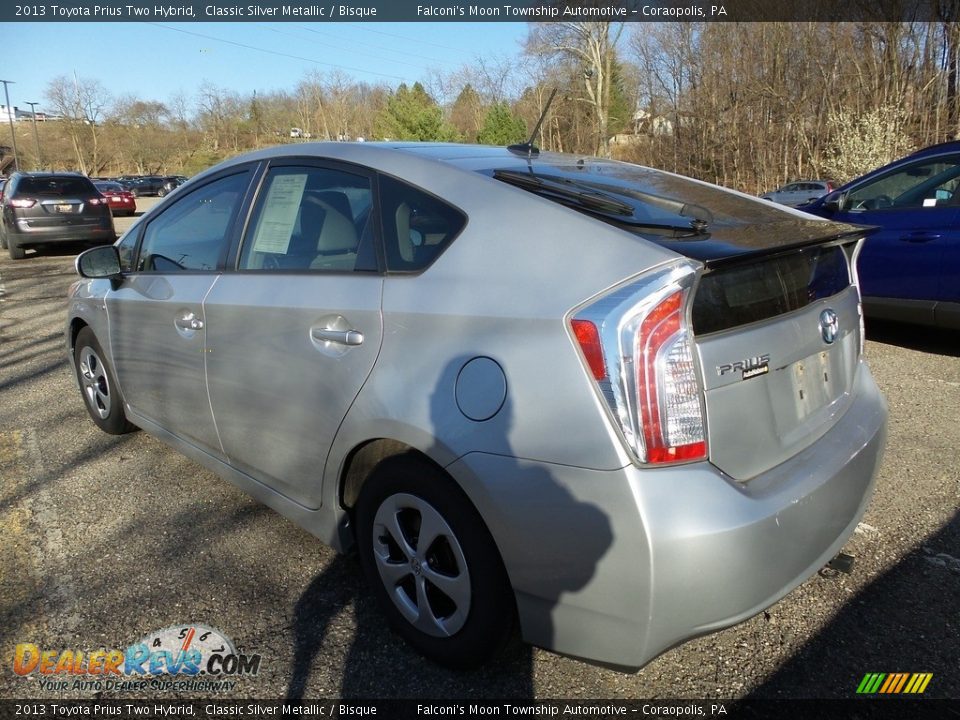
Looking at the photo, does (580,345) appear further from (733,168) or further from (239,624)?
(733,168)

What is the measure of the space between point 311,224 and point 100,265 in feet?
5.31

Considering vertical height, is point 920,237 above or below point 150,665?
above

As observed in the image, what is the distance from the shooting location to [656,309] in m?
1.77

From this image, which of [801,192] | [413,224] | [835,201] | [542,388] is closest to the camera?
[542,388]

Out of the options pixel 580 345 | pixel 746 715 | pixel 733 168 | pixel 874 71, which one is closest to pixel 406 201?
pixel 580 345

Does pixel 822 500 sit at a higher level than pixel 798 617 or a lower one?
higher

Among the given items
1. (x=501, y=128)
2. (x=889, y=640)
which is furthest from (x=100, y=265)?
(x=501, y=128)

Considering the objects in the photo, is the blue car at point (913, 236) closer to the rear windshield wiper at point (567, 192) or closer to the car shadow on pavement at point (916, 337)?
the car shadow on pavement at point (916, 337)

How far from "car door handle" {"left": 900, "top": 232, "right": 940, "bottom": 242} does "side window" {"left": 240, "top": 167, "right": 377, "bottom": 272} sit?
4.88 metres

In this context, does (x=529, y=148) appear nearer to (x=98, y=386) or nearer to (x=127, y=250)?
(x=127, y=250)

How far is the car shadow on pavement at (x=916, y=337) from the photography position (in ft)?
19.6

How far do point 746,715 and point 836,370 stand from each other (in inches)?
43.7

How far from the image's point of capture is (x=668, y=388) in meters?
1.76

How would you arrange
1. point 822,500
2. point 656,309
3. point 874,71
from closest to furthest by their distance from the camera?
1. point 656,309
2. point 822,500
3. point 874,71
